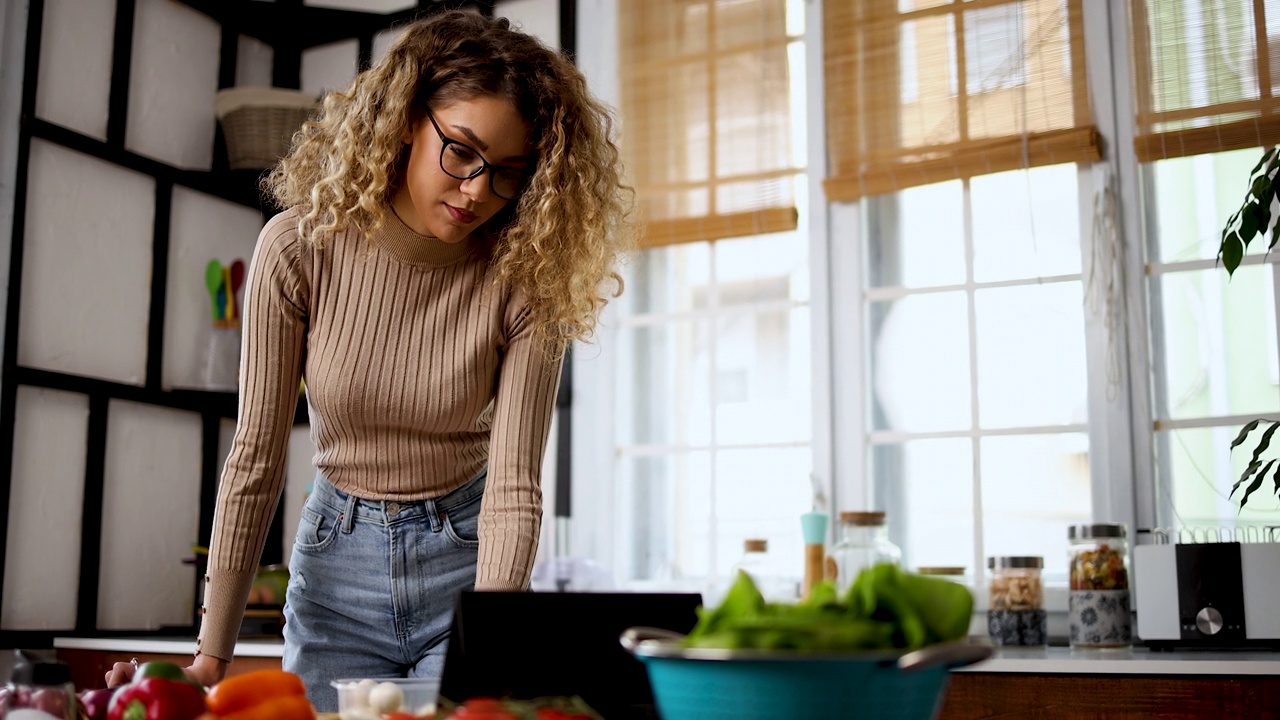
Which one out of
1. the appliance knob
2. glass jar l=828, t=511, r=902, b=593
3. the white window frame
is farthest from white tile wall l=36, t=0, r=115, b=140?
the appliance knob

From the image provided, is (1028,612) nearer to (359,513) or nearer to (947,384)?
(947,384)

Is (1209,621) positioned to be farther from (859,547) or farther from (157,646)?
(157,646)

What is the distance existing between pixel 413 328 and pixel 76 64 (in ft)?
7.23

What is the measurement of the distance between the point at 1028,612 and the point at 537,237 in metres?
1.52

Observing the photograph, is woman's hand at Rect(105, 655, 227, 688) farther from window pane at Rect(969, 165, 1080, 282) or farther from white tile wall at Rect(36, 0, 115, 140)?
white tile wall at Rect(36, 0, 115, 140)

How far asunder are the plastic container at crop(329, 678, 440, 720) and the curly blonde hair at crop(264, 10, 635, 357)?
2.35 ft

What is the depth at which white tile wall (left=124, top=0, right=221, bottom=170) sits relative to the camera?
11.5ft

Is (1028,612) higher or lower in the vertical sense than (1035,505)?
lower

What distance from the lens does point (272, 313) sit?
152 cm

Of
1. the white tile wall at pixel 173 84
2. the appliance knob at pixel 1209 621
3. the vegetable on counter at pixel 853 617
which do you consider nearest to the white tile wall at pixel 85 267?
the white tile wall at pixel 173 84

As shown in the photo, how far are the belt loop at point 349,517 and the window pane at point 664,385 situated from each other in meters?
1.77

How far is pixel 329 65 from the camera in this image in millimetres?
3990

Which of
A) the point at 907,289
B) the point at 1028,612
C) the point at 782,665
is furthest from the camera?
the point at 907,289

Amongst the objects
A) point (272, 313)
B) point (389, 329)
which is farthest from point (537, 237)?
point (272, 313)
